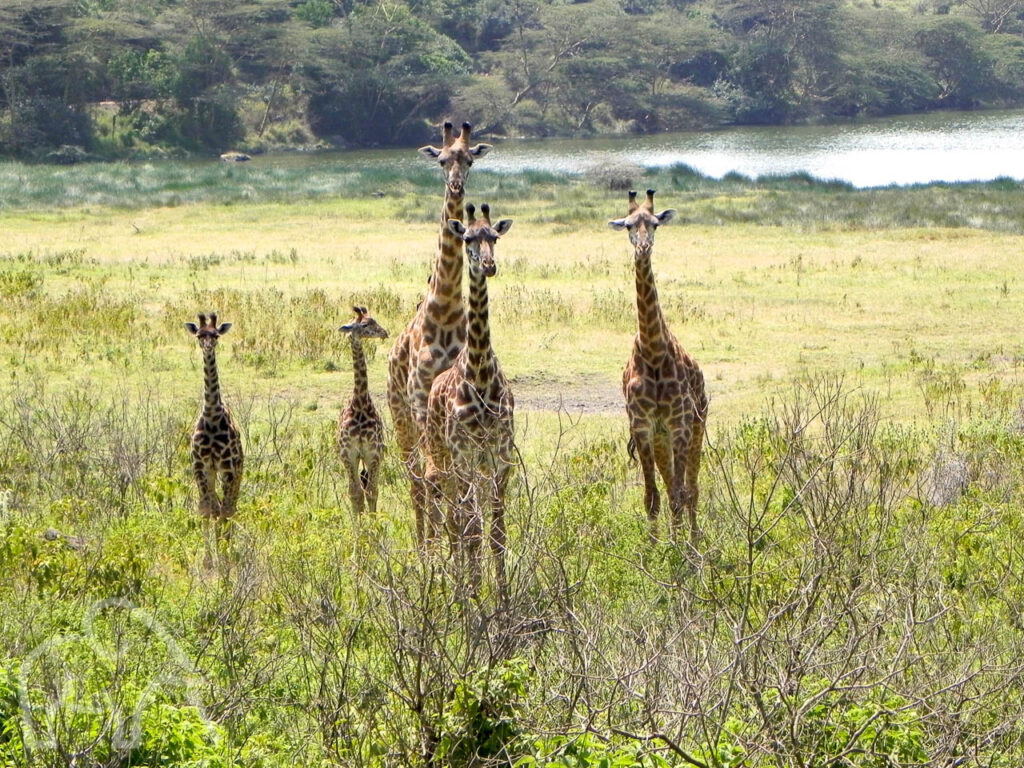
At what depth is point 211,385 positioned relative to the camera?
32.1 feet

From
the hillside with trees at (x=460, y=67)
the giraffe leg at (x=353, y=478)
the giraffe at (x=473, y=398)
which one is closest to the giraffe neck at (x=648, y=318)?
the giraffe at (x=473, y=398)

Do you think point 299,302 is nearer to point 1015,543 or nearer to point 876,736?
point 1015,543

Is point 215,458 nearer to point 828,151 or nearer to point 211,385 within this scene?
point 211,385

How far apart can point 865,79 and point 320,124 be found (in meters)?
38.0

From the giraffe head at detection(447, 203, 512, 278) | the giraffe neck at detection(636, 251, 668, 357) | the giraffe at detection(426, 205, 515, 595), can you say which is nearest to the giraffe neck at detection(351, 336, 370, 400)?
the giraffe at detection(426, 205, 515, 595)

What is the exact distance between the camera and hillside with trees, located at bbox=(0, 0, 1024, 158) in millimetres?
72438

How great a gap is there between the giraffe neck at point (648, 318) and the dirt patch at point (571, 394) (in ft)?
18.1

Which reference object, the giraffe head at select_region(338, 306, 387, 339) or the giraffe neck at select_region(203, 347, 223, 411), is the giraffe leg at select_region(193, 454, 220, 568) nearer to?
the giraffe neck at select_region(203, 347, 223, 411)

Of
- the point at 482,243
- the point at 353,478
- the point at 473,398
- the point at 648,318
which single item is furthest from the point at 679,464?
the point at 353,478

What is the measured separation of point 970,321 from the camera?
19.7 meters

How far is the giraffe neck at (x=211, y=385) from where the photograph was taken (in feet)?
31.7

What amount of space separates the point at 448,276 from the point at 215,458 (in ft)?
6.43

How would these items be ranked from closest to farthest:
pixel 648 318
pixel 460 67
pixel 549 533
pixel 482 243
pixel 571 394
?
pixel 549 533 → pixel 482 243 → pixel 648 318 → pixel 571 394 → pixel 460 67

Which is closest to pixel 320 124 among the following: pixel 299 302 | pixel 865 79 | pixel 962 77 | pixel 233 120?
pixel 233 120
